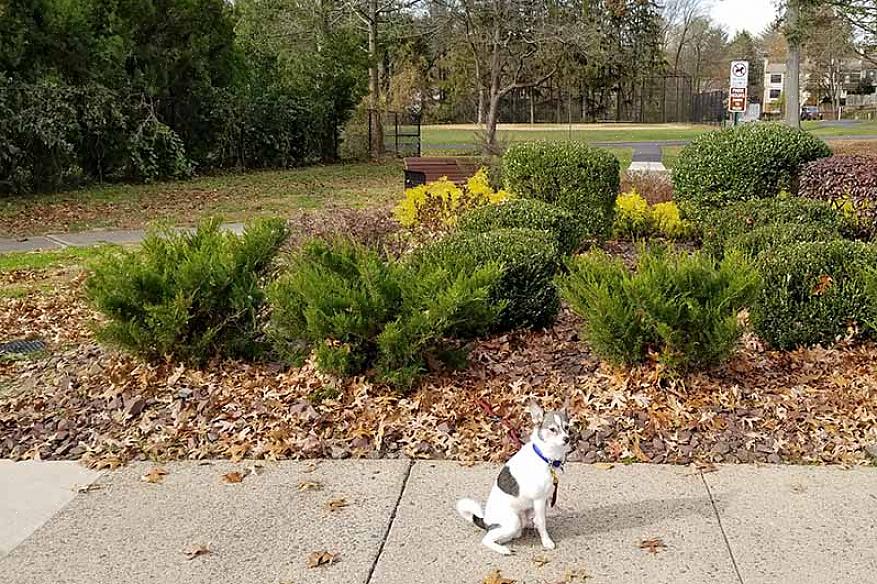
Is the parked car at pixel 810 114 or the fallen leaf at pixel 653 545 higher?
the parked car at pixel 810 114

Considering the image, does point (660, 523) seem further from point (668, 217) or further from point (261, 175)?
point (261, 175)

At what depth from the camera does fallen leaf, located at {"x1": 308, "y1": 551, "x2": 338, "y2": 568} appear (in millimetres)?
3033

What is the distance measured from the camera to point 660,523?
329 cm

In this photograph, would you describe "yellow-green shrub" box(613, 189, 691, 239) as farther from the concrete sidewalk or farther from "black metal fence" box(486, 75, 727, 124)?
"black metal fence" box(486, 75, 727, 124)

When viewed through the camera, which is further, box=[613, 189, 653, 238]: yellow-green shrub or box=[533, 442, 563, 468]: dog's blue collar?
box=[613, 189, 653, 238]: yellow-green shrub

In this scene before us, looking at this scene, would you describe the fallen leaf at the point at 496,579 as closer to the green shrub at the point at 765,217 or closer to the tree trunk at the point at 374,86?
the green shrub at the point at 765,217

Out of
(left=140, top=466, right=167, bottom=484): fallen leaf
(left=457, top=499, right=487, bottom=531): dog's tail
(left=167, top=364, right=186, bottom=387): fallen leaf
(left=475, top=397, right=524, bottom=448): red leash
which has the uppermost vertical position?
(left=167, top=364, right=186, bottom=387): fallen leaf

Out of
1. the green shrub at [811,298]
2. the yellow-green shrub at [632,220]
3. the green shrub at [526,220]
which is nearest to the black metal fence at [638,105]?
the yellow-green shrub at [632,220]

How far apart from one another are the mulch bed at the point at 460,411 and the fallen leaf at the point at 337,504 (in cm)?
45

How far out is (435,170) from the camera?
1223 cm

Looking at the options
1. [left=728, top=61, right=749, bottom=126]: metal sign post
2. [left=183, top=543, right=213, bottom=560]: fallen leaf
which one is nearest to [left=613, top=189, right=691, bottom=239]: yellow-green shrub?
[left=183, top=543, right=213, bottom=560]: fallen leaf

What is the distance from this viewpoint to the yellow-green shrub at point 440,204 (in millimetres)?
8148

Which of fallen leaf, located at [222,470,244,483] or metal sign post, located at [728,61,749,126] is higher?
metal sign post, located at [728,61,749,126]

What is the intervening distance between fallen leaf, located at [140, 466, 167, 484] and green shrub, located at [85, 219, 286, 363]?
1.01 metres
